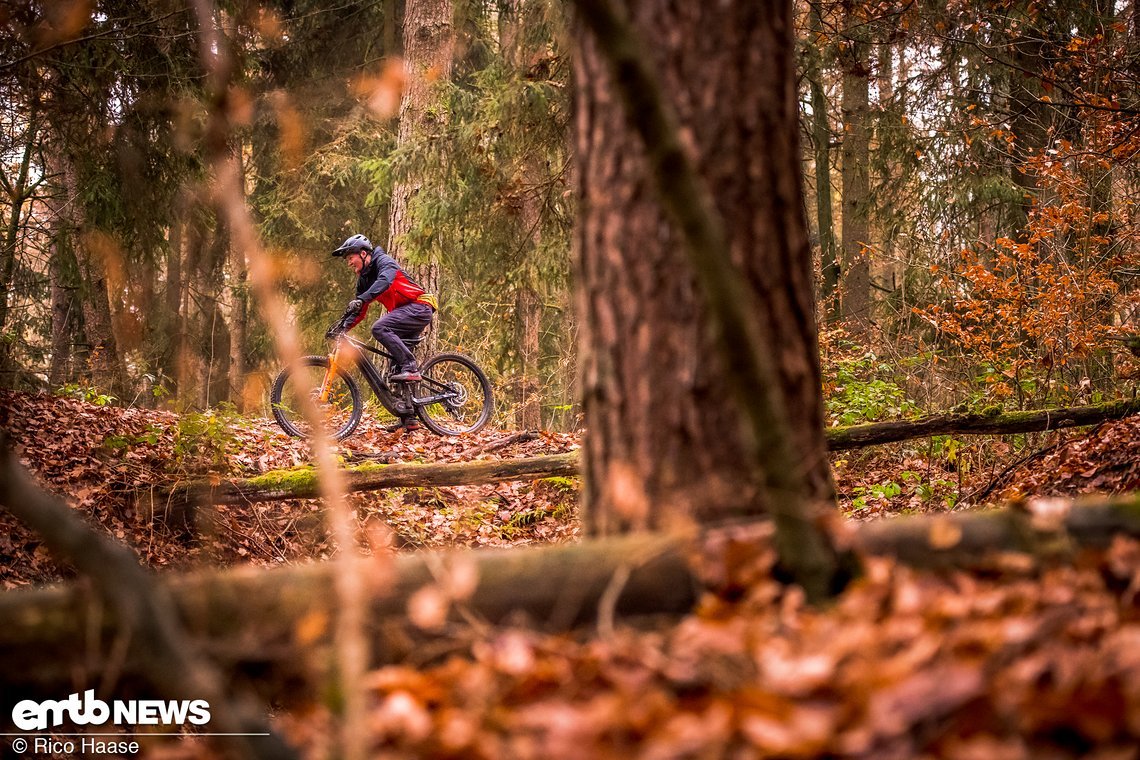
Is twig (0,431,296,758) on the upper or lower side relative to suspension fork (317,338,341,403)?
lower

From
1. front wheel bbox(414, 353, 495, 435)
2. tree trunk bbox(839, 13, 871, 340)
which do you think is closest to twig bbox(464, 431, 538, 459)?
front wheel bbox(414, 353, 495, 435)

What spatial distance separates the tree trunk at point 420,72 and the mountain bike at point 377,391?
197cm

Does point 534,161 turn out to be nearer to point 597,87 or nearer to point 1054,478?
point 1054,478

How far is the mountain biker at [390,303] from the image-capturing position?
8.98 m

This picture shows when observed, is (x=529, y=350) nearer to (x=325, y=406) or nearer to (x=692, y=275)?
(x=325, y=406)

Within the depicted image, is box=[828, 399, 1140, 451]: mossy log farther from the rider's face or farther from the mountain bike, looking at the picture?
the rider's face

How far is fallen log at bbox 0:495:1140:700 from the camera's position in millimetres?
2250

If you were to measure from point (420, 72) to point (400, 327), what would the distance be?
4.66 meters

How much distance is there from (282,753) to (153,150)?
7.39m

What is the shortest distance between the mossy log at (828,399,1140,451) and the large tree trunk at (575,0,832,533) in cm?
475

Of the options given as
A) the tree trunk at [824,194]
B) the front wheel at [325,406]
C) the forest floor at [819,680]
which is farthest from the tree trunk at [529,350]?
the forest floor at [819,680]

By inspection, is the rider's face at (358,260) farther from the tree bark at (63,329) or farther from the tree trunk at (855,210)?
the tree trunk at (855,210)

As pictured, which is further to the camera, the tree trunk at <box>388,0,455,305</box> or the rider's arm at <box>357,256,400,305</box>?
the tree trunk at <box>388,0,455,305</box>

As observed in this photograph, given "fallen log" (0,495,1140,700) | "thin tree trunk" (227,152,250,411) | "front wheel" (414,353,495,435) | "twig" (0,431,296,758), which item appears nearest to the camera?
"twig" (0,431,296,758)
